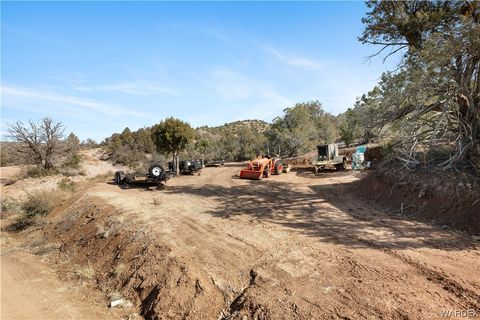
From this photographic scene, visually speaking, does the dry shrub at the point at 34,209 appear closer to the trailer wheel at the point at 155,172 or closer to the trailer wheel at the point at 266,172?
the trailer wheel at the point at 155,172

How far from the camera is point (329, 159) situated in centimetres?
1875

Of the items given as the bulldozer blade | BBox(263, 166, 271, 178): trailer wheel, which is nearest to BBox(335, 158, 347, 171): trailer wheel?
BBox(263, 166, 271, 178): trailer wheel

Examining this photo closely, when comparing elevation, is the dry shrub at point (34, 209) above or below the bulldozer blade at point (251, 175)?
below

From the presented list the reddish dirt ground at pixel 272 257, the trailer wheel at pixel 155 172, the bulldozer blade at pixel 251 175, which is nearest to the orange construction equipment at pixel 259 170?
the bulldozer blade at pixel 251 175

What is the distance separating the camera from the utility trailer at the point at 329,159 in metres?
18.3

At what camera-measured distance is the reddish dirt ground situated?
456 cm

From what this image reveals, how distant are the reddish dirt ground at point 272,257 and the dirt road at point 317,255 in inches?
0.8

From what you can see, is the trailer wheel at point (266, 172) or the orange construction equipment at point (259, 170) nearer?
the orange construction equipment at point (259, 170)

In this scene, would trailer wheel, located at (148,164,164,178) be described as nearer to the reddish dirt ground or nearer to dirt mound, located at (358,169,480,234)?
the reddish dirt ground

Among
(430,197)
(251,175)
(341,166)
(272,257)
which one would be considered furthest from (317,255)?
(341,166)

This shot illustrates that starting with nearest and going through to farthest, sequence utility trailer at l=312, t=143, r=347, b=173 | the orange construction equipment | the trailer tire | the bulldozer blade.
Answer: the trailer tire → the bulldozer blade → the orange construction equipment → utility trailer at l=312, t=143, r=347, b=173

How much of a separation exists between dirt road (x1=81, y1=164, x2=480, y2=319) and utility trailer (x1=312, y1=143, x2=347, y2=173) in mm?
6831

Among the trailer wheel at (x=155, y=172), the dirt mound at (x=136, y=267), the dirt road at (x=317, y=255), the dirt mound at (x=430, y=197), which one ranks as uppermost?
the trailer wheel at (x=155, y=172)

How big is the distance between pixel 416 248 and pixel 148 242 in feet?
20.7
